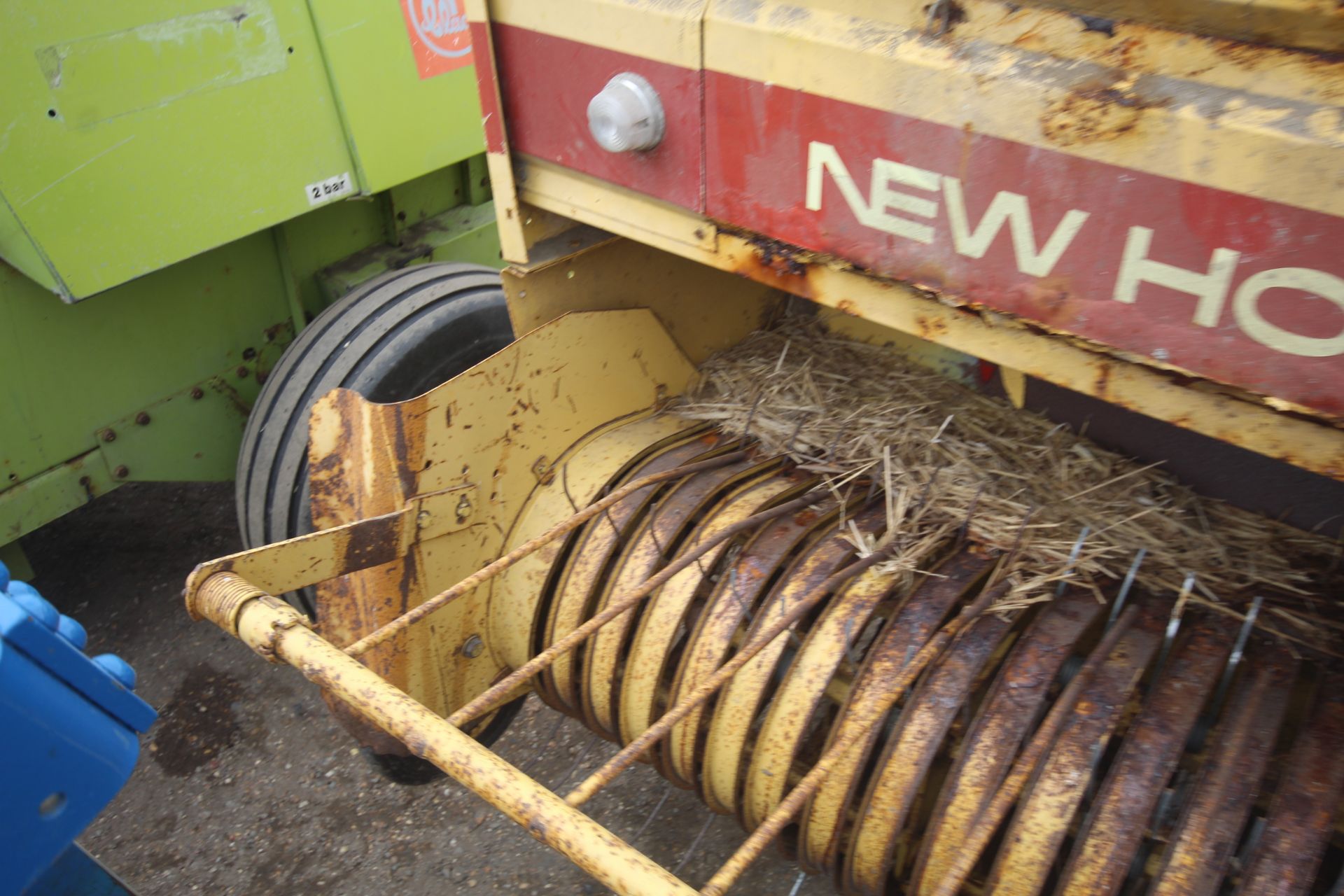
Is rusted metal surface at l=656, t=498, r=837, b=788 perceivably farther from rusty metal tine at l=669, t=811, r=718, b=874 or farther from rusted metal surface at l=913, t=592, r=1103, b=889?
rusty metal tine at l=669, t=811, r=718, b=874

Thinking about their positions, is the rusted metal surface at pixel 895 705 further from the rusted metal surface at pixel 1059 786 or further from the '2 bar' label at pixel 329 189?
the '2 bar' label at pixel 329 189

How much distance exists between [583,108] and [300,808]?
6.43ft

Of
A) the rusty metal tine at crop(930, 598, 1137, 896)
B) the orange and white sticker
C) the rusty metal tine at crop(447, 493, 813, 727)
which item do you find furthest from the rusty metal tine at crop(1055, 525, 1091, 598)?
the orange and white sticker

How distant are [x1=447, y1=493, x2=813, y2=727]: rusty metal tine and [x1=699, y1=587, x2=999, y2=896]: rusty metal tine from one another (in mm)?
397

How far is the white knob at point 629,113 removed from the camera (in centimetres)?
169

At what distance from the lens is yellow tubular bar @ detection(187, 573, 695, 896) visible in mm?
1146

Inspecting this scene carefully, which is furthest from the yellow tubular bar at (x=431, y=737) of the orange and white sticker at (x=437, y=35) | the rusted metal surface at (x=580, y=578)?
the orange and white sticker at (x=437, y=35)

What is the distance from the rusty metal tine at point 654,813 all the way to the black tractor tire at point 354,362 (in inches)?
41.2

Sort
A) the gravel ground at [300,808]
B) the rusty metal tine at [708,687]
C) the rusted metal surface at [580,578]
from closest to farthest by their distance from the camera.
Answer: the rusty metal tine at [708,687] < the rusted metal surface at [580,578] < the gravel ground at [300,808]

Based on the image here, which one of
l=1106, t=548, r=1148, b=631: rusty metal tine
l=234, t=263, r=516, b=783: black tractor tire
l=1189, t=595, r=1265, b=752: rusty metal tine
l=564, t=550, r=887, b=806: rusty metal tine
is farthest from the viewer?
l=234, t=263, r=516, b=783: black tractor tire

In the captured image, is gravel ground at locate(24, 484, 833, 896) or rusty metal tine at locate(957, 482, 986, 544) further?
gravel ground at locate(24, 484, 833, 896)

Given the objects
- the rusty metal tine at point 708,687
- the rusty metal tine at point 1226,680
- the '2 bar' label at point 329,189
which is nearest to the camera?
the rusty metal tine at point 708,687

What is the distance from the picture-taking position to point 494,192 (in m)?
2.08

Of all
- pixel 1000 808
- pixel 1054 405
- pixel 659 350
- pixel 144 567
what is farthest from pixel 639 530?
pixel 144 567
